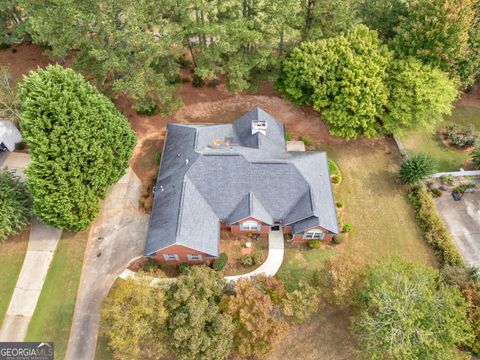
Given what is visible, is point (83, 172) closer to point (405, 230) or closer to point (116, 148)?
point (116, 148)

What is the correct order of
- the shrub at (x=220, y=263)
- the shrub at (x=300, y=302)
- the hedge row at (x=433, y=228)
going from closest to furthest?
the shrub at (x=300, y=302) → the shrub at (x=220, y=263) → the hedge row at (x=433, y=228)

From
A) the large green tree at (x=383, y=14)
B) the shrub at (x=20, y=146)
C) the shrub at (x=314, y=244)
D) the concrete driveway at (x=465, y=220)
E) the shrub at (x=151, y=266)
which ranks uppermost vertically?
the large green tree at (x=383, y=14)

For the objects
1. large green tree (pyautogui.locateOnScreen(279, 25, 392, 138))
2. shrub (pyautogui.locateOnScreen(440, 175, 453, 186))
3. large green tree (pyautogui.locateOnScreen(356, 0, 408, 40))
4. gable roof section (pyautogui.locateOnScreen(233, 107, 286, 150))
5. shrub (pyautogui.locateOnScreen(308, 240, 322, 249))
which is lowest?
shrub (pyautogui.locateOnScreen(308, 240, 322, 249))

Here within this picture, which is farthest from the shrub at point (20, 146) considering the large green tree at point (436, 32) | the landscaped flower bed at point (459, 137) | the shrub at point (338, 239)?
the landscaped flower bed at point (459, 137)

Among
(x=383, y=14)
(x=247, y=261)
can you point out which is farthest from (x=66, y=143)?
(x=383, y=14)

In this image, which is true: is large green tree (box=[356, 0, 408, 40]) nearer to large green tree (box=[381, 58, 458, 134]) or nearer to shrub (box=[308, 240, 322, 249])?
large green tree (box=[381, 58, 458, 134])

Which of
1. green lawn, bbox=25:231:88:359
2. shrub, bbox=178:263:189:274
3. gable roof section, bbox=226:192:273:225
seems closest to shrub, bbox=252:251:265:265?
gable roof section, bbox=226:192:273:225

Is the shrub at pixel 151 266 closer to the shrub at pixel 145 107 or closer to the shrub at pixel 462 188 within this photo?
the shrub at pixel 145 107
